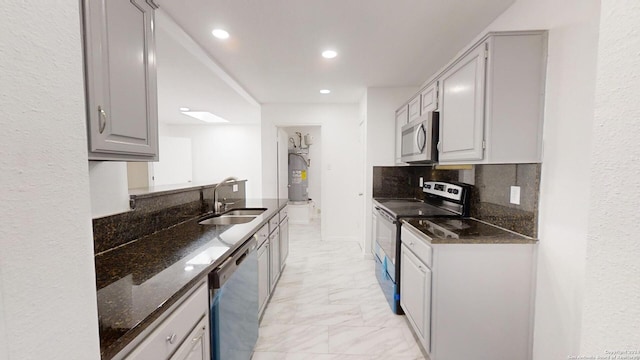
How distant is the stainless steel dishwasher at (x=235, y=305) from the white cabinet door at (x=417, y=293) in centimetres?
117

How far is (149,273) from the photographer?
1.15 meters

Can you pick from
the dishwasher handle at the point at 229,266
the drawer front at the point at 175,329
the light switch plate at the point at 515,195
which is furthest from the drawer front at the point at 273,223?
the light switch plate at the point at 515,195

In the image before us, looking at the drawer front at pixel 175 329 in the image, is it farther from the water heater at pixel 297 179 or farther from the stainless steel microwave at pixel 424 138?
the water heater at pixel 297 179

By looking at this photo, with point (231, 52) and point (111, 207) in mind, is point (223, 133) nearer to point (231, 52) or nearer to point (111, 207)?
point (231, 52)

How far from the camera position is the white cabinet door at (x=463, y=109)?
168cm

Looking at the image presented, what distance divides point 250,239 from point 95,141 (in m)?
1.09

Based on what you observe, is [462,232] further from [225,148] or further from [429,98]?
[225,148]

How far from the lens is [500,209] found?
195 centimetres

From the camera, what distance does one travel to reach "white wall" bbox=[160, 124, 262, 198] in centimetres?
678

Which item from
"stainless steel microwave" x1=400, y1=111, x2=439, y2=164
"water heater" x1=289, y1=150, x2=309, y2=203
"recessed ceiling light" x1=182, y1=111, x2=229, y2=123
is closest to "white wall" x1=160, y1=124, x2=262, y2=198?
"recessed ceiling light" x1=182, y1=111, x2=229, y2=123

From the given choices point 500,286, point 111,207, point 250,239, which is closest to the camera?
point 111,207

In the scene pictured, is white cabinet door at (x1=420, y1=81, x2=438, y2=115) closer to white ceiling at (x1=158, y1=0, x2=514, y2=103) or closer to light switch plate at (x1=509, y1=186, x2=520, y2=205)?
white ceiling at (x1=158, y1=0, x2=514, y2=103)

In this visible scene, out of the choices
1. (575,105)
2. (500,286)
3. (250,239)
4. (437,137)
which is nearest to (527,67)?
(575,105)

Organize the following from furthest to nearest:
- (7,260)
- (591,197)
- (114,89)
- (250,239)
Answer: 1. (250,239)
2. (114,89)
3. (591,197)
4. (7,260)
